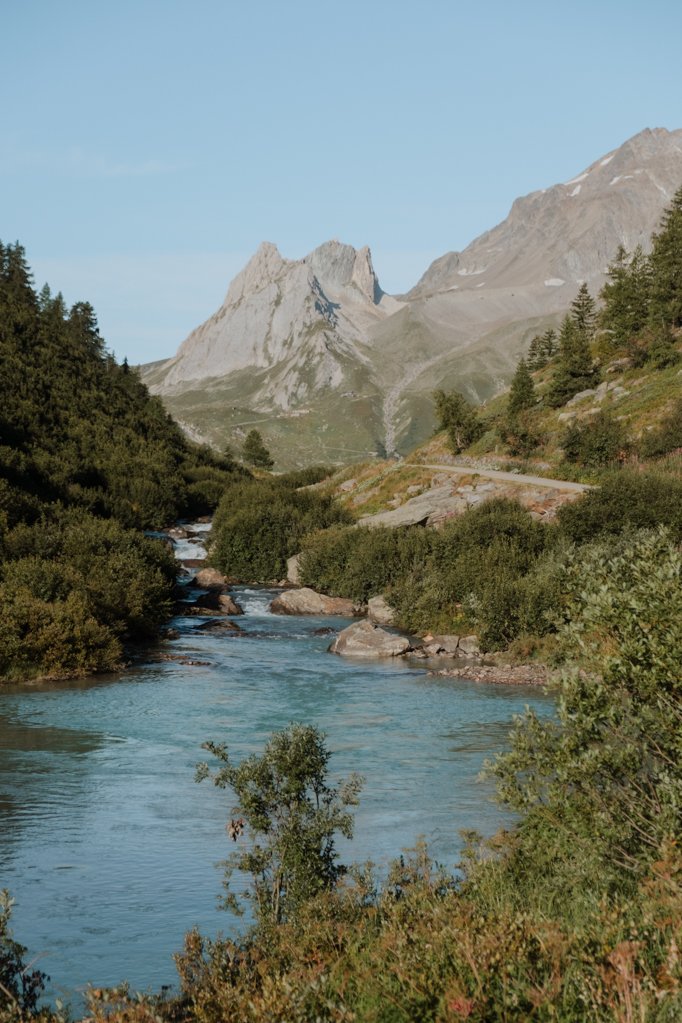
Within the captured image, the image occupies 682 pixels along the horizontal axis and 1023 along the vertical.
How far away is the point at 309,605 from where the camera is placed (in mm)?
52719

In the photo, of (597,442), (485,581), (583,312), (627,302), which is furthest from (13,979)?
(583,312)

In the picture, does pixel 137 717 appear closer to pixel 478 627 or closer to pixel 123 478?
pixel 478 627

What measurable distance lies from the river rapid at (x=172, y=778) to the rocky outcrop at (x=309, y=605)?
1097 centimetres

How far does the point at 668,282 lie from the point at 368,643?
56728mm

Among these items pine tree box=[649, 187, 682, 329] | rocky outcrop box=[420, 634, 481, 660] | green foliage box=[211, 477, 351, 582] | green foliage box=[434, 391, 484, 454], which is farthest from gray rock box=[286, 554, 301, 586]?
pine tree box=[649, 187, 682, 329]

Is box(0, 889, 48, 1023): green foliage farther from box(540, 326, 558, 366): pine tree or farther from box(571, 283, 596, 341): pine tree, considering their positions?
box(540, 326, 558, 366): pine tree

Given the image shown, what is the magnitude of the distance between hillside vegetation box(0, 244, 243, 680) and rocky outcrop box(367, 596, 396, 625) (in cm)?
1142

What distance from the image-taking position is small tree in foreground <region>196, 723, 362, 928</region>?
13.4 m

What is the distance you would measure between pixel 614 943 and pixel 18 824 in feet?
47.1

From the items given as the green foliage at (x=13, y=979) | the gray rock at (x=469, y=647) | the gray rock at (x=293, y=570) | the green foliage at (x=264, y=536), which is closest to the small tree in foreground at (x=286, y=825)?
the green foliage at (x=13, y=979)

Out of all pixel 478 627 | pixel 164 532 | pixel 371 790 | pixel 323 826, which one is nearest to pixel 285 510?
pixel 164 532

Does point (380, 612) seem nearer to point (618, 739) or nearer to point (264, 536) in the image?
point (264, 536)

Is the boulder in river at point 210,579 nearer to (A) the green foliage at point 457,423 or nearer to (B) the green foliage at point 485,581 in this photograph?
(B) the green foliage at point 485,581

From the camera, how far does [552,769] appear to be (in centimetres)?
1265
